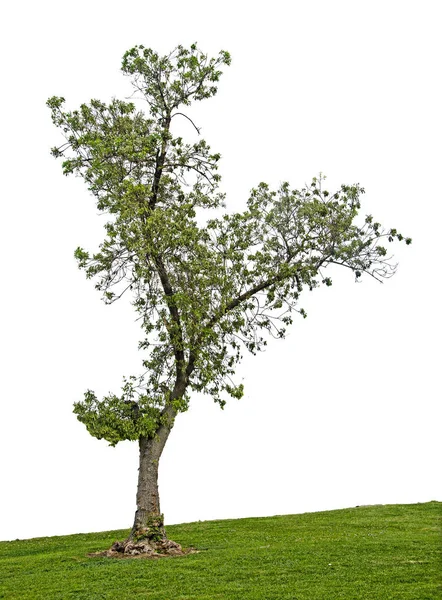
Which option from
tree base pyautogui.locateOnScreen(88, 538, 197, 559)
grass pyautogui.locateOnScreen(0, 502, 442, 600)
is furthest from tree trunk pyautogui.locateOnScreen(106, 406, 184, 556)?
grass pyautogui.locateOnScreen(0, 502, 442, 600)

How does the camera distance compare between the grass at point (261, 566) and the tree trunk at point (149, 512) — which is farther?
the tree trunk at point (149, 512)

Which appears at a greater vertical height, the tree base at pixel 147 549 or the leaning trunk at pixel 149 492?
the leaning trunk at pixel 149 492

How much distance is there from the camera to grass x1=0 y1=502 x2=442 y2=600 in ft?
53.8

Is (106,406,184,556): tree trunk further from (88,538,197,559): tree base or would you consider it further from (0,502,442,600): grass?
(0,502,442,600): grass

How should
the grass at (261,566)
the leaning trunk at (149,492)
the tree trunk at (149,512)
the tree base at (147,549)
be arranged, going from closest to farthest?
the grass at (261,566)
the tree base at (147,549)
the tree trunk at (149,512)
the leaning trunk at (149,492)

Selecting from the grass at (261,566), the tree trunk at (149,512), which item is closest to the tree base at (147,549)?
the tree trunk at (149,512)

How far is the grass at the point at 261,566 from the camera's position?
16.4m

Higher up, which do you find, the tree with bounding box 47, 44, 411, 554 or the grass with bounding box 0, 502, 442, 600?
the tree with bounding box 47, 44, 411, 554

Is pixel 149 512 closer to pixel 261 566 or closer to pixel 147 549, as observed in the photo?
pixel 147 549

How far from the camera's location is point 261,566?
18656 millimetres

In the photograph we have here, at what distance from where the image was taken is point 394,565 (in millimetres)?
18328

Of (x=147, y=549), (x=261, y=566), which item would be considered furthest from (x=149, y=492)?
(x=261, y=566)

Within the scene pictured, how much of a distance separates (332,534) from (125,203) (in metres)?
12.4

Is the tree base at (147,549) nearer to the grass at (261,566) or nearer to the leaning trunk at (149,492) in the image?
the leaning trunk at (149,492)
